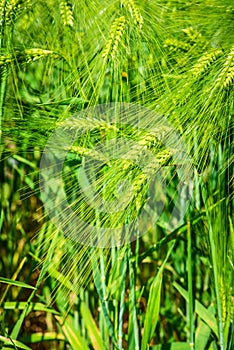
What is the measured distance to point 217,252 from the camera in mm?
859

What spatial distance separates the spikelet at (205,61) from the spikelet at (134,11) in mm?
93

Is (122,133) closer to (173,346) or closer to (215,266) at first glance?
(215,266)

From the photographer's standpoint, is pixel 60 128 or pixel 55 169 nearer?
pixel 60 128

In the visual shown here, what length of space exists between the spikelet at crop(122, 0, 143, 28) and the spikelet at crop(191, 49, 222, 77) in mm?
93

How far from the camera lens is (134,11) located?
801 mm

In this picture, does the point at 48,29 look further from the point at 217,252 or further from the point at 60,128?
the point at 217,252

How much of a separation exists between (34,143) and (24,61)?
0.11 metres

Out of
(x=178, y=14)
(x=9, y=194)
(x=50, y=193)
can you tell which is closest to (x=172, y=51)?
(x=178, y=14)

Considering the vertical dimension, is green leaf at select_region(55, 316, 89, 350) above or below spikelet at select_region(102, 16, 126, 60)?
below

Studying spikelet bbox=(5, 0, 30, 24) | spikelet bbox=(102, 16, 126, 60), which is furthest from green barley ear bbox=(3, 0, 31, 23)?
spikelet bbox=(102, 16, 126, 60)

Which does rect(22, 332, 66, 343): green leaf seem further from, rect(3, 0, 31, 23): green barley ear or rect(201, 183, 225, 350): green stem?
rect(3, 0, 31, 23): green barley ear

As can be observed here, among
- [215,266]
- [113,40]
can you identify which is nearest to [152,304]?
[215,266]

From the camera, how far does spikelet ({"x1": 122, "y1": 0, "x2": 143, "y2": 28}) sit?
2.62ft

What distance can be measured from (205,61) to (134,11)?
0.12m
